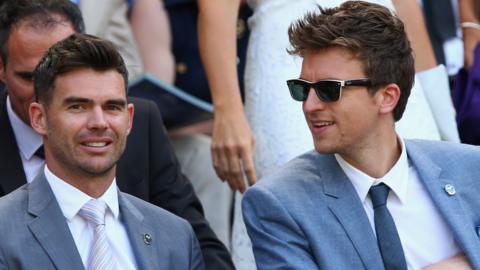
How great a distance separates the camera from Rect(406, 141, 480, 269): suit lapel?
4.58m

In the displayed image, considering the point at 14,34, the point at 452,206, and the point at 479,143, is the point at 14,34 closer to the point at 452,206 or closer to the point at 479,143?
the point at 452,206

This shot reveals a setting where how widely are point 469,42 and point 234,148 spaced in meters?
2.09

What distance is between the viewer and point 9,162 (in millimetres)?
5012

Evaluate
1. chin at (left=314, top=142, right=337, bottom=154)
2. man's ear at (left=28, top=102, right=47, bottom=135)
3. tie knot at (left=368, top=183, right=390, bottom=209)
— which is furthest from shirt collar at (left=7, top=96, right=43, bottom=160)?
tie knot at (left=368, top=183, right=390, bottom=209)

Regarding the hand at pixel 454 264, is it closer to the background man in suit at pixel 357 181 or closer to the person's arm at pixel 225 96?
the background man in suit at pixel 357 181

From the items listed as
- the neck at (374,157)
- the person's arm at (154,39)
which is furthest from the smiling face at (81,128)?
the person's arm at (154,39)

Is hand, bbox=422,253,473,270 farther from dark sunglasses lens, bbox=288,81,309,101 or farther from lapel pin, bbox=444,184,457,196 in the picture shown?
dark sunglasses lens, bbox=288,81,309,101

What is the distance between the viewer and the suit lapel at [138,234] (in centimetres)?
440

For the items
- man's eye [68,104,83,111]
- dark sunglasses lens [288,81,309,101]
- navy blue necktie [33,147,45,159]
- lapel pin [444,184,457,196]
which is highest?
man's eye [68,104,83,111]

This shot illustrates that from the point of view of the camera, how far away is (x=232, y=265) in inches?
199

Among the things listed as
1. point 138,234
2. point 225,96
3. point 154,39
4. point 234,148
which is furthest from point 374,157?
point 154,39

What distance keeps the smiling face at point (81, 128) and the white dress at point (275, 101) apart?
38.0 inches

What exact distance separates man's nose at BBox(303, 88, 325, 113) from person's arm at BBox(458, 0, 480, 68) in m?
2.13

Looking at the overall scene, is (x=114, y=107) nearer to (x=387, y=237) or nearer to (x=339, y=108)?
(x=339, y=108)
